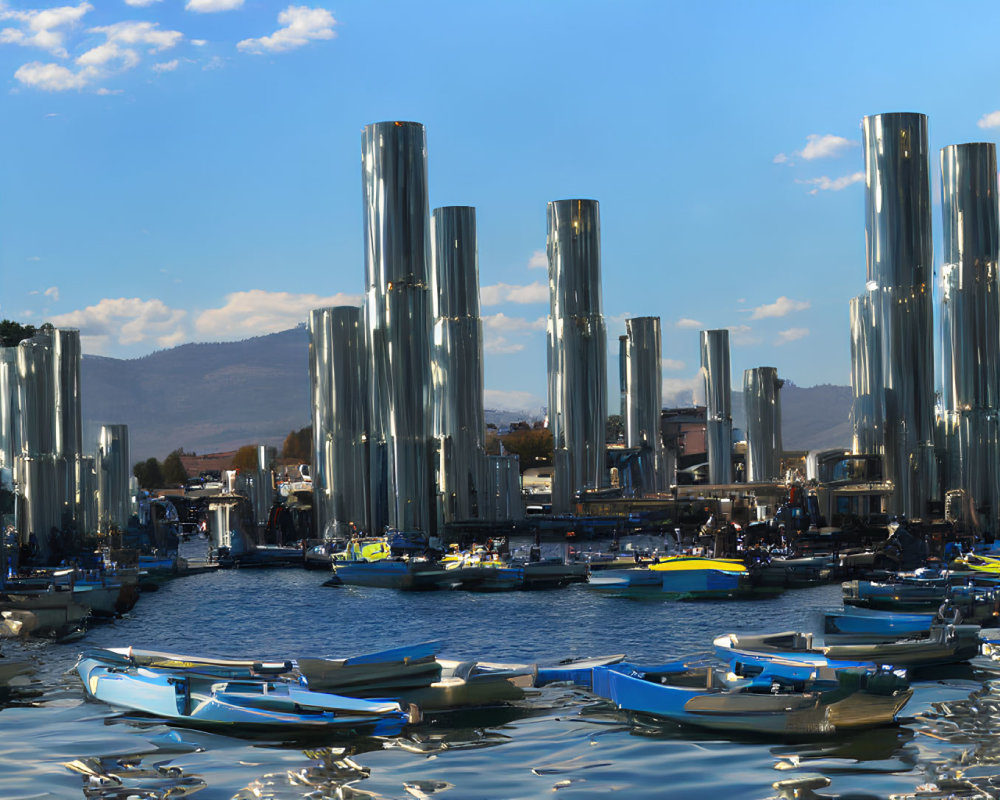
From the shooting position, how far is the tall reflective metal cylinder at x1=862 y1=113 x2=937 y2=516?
174375 millimetres

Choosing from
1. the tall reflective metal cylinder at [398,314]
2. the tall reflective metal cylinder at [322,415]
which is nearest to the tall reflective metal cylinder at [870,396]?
the tall reflective metal cylinder at [398,314]

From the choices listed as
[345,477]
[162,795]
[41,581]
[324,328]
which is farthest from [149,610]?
[324,328]

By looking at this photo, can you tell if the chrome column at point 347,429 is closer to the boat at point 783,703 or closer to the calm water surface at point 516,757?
the calm water surface at point 516,757

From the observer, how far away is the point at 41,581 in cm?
10038

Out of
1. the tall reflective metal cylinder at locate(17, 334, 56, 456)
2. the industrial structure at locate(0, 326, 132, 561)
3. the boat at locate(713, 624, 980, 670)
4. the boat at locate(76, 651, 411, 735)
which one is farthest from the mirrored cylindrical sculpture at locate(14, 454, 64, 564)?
the boat at locate(713, 624, 980, 670)

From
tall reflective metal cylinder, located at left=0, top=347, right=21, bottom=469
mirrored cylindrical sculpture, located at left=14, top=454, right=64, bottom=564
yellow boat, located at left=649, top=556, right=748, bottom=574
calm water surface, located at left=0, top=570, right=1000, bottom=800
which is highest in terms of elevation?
tall reflective metal cylinder, located at left=0, top=347, right=21, bottom=469

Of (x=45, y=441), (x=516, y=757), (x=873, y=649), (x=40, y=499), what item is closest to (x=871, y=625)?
(x=873, y=649)

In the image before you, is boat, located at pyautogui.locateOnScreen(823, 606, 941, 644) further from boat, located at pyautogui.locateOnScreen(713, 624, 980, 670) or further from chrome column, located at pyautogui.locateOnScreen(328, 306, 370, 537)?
chrome column, located at pyautogui.locateOnScreen(328, 306, 370, 537)

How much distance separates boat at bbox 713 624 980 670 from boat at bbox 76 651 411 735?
1640 cm

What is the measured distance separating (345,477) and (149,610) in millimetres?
86459

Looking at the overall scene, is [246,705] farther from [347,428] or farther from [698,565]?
[347,428]

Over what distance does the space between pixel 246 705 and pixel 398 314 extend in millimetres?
142211

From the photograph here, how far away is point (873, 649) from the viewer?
5728 cm

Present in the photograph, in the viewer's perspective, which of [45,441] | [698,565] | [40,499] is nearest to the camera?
[698,565]
